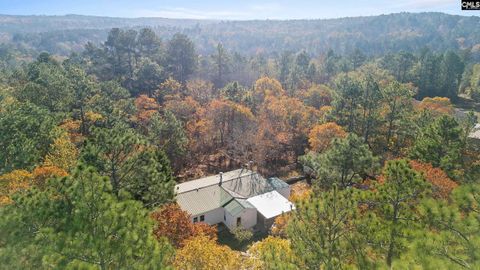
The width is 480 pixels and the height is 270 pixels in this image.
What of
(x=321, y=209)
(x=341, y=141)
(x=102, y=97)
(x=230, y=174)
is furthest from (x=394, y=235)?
(x=102, y=97)

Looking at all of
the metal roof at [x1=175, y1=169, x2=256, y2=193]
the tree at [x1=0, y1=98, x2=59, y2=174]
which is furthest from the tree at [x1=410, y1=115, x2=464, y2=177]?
the tree at [x1=0, y1=98, x2=59, y2=174]

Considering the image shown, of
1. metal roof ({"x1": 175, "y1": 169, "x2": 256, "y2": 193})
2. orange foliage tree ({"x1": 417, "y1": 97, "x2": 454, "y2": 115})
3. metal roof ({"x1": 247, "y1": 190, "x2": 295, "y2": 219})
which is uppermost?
orange foliage tree ({"x1": 417, "y1": 97, "x2": 454, "y2": 115})

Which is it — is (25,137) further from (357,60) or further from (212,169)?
(357,60)

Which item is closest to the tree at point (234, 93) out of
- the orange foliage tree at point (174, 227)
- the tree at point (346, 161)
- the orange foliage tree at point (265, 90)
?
the orange foliage tree at point (265, 90)

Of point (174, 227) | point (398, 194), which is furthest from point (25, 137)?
point (398, 194)

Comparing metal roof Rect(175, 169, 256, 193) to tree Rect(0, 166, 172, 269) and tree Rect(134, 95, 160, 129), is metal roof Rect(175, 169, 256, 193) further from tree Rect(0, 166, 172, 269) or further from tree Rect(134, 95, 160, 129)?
tree Rect(0, 166, 172, 269)
